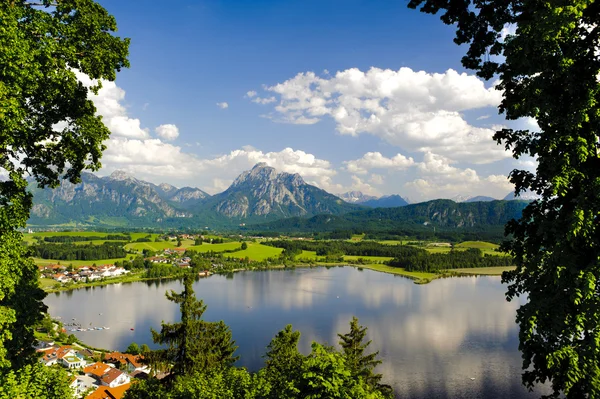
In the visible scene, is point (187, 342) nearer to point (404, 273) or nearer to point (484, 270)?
point (404, 273)

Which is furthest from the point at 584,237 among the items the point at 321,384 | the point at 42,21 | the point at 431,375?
the point at 431,375

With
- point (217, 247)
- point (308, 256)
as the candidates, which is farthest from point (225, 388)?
point (217, 247)

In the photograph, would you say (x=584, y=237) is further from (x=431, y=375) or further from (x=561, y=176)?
(x=431, y=375)

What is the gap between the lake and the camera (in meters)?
40.3

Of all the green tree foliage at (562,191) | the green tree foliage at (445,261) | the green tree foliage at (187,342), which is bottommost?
the green tree foliage at (445,261)

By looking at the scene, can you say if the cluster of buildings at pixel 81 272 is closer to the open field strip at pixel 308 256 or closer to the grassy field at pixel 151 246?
the grassy field at pixel 151 246

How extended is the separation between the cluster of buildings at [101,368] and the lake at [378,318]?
8375 mm

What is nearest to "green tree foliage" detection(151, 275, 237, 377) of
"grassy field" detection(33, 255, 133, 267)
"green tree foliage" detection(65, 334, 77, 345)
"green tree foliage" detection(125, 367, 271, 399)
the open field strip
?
"green tree foliage" detection(125, 367, 271, 399)

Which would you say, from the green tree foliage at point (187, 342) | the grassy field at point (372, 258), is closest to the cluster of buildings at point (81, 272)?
the grassy field at point (372, 258)

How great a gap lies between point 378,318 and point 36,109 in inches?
2503

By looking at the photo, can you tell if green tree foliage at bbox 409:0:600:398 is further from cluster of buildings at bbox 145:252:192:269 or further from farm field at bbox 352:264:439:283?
cluster of buildings at bbox 145:252:192:269

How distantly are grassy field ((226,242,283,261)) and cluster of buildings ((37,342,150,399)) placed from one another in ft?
353

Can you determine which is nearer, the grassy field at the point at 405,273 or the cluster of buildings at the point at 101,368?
the cluster of buildings at the point at 101,368

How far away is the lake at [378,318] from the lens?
40.3m
